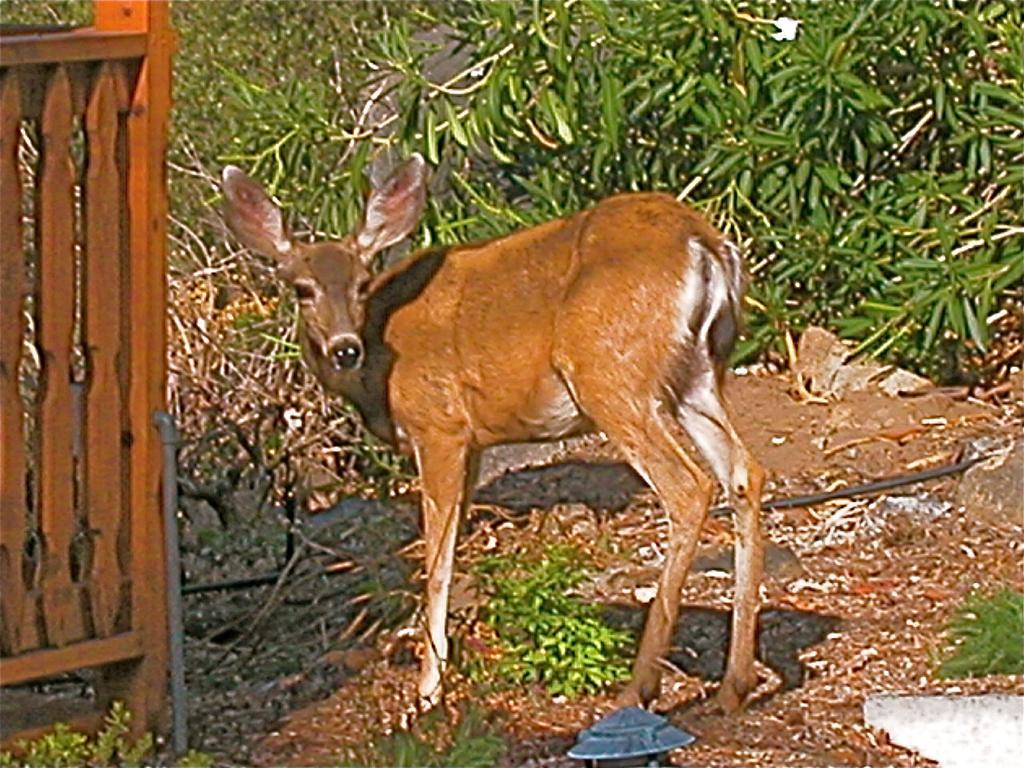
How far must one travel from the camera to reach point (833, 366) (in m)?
11.3

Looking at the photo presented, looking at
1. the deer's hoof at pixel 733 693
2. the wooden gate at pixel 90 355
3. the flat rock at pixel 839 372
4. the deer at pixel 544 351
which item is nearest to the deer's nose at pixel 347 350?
the deer at pixel 544 351

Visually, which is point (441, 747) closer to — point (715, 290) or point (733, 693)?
point (733, 693)

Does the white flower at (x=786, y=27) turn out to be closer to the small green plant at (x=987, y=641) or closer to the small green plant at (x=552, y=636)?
the small green plant at (x=552, y=636)

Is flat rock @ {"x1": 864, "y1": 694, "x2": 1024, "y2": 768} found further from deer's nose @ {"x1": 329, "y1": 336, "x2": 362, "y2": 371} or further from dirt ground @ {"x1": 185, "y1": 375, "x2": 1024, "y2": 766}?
deer's nose @ {"x1": 329, "y1": 336, "x2": 362, "y2": 371}

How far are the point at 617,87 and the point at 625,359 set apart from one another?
351cm

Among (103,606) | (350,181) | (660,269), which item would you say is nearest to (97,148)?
(103,606)

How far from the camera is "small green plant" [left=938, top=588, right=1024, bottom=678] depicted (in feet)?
24.1

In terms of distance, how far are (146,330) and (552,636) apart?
1.55 metres

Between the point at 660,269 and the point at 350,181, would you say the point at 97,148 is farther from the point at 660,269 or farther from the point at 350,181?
the point at 350,181

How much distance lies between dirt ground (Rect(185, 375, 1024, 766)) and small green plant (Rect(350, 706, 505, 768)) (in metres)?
0.10

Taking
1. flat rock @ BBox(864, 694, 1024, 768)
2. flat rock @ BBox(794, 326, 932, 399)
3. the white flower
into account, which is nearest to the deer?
flat rock @ BBox(864, 694, 1024, 768)

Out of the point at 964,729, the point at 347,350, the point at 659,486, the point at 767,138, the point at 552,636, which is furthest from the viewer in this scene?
the point at 767,138

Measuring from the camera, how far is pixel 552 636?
7.64 m

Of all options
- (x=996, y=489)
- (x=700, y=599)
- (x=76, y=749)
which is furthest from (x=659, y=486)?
(x=996, y=489)
